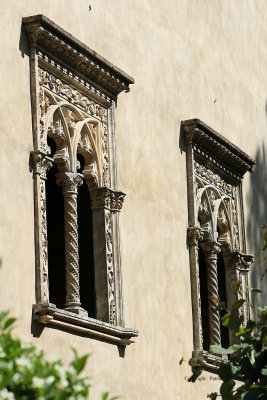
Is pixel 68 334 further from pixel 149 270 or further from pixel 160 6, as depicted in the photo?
pixel 160 6

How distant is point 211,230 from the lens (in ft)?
44.9

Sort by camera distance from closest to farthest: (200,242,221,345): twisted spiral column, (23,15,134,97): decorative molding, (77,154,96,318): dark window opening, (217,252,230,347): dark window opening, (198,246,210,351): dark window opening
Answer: (23,15,134,97): decorative molding < (77,154,96,318): dark window opening < (200,242,221,345): twisted spiral column < (217,252,230,347): dark window opening < (198,246,210,351): dark window opening

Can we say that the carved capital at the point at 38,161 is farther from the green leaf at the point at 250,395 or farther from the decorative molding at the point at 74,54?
the green leaf at the point at 250,395

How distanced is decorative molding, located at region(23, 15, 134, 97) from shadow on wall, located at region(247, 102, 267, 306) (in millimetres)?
3639

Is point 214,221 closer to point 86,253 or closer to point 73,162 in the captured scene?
point 86,253

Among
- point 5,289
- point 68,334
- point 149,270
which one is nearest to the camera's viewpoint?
point 5,289

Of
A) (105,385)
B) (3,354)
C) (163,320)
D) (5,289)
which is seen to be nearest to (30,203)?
(5,289)

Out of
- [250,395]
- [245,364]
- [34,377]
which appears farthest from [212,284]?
[34,377]

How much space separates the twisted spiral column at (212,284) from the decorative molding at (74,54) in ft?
8.33

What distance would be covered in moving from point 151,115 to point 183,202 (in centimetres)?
98

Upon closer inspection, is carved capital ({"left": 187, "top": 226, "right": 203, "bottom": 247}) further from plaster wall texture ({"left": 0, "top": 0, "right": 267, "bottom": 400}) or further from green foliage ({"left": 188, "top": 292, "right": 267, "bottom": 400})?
green foliage ({"left": 188, "top": 292, "right": 267, "bottom": 400})

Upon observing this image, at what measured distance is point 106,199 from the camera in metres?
11.4

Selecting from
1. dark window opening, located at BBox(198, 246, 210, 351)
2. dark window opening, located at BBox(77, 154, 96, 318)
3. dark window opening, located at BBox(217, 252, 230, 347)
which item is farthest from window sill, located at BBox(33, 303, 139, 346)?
dark window opening, located at BBox(198, 246, 210, 351)

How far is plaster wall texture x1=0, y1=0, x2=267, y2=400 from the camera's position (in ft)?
32.7
